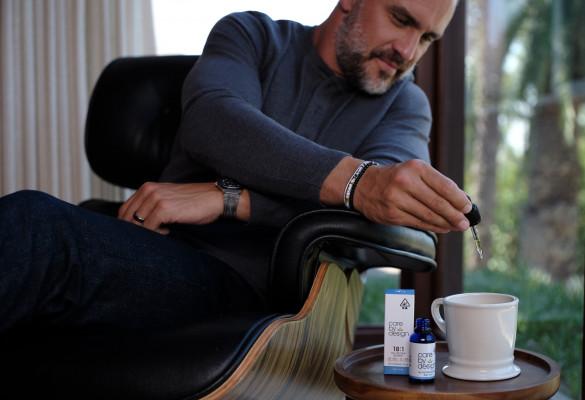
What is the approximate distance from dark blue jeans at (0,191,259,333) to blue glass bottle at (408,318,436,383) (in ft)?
1.07

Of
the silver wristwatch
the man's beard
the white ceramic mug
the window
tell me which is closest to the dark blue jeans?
the silver wristwatch

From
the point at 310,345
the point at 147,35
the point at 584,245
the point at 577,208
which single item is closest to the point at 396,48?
the point at 310,345

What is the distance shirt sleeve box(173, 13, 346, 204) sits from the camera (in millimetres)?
1271

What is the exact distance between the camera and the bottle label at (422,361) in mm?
981

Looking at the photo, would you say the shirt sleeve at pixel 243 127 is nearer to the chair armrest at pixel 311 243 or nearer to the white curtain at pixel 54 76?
the chair armrest at pixel 311 243

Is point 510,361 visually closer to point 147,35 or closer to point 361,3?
point 361,3

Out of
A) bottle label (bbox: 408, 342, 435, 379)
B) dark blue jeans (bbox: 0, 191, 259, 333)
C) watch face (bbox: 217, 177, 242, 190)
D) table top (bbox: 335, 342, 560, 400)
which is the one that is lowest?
table top (bbox: 335, 342, 560, 400)

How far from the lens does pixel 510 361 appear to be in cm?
101

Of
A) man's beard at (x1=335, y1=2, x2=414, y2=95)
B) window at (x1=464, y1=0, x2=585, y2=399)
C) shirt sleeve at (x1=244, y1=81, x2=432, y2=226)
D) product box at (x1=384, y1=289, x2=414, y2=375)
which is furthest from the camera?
window at (x1=464, y1=0, x2=585, y2=399)

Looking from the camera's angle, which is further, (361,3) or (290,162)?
(361,3)

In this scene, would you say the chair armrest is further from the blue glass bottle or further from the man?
the blue glass bottle

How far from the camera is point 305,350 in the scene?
1.13 meters

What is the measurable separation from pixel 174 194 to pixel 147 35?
1151 millimetres

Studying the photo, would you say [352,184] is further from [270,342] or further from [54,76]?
[54,76]
